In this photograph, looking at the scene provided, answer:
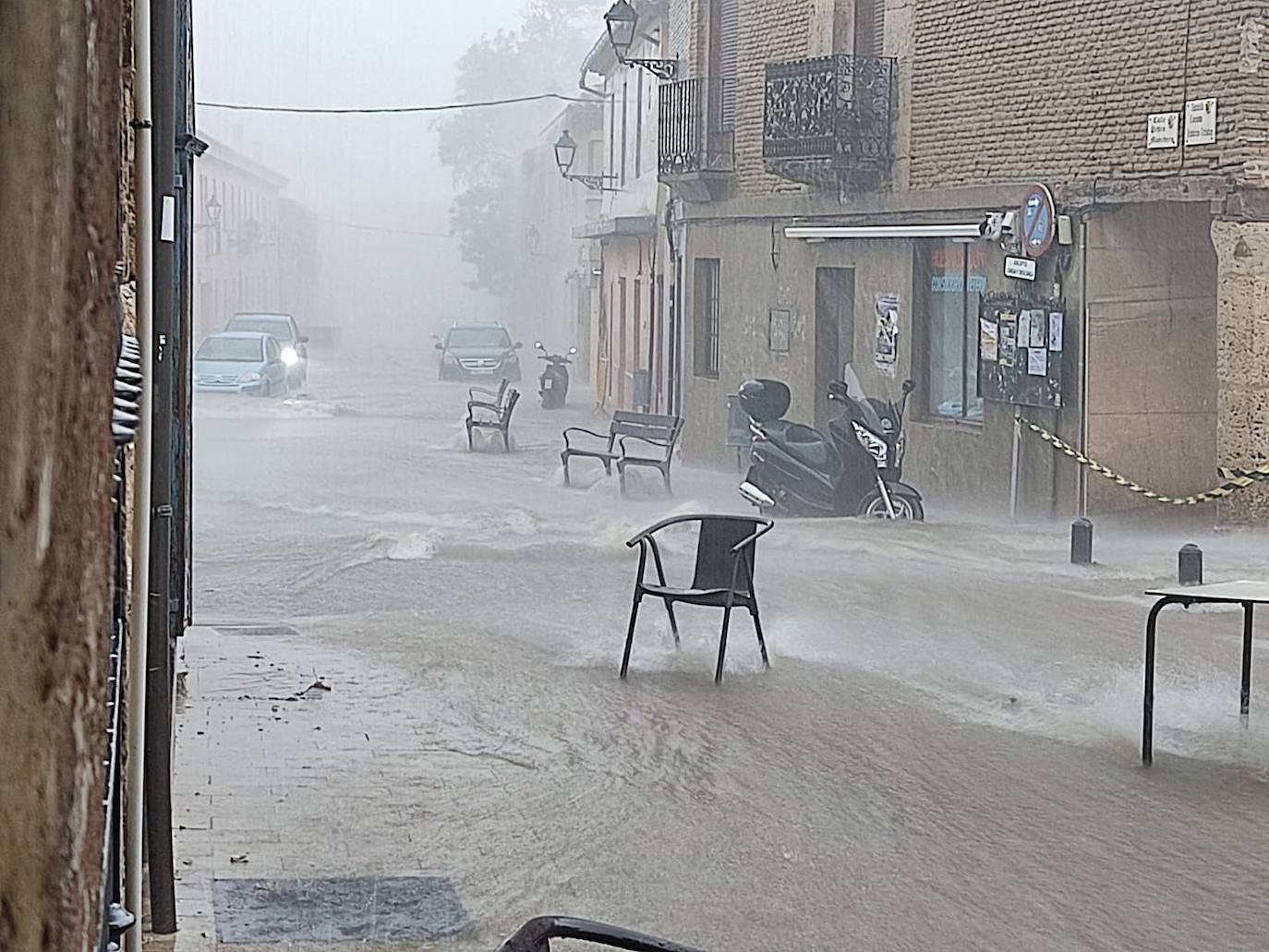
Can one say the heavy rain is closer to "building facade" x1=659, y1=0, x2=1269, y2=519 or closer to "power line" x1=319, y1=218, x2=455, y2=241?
"building facade" x1=659, y1=0, x2=1269, y2=519

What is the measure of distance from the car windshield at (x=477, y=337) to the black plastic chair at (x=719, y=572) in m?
34.4

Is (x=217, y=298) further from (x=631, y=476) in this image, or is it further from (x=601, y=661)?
(x=601, y=661)

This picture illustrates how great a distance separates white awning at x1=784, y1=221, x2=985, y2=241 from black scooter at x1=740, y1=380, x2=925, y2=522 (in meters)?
2.35

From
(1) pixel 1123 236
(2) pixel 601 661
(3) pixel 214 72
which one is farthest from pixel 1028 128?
(3) pixel 214 72

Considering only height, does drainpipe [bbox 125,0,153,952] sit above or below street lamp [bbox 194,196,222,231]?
below

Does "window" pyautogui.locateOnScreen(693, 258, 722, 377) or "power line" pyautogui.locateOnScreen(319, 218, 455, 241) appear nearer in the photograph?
"window" pyautogui.locateOnScreen(693, 258, 722, 377)

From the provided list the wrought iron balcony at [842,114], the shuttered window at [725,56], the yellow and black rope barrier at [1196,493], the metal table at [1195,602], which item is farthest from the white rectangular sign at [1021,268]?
the metal table at [1195,602]

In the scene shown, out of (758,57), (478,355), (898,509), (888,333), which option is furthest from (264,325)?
(898,509)

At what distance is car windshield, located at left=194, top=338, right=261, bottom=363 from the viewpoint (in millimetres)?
35531

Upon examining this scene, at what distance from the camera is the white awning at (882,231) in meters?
19.4

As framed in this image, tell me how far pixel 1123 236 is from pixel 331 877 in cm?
1241

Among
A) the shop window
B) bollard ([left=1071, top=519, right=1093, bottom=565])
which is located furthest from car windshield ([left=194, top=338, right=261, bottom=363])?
bollard ([left=1071, top=519, right=1093, bottom=565])

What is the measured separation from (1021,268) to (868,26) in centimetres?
599

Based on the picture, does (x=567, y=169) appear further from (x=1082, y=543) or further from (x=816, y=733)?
(x=816, y=733)
